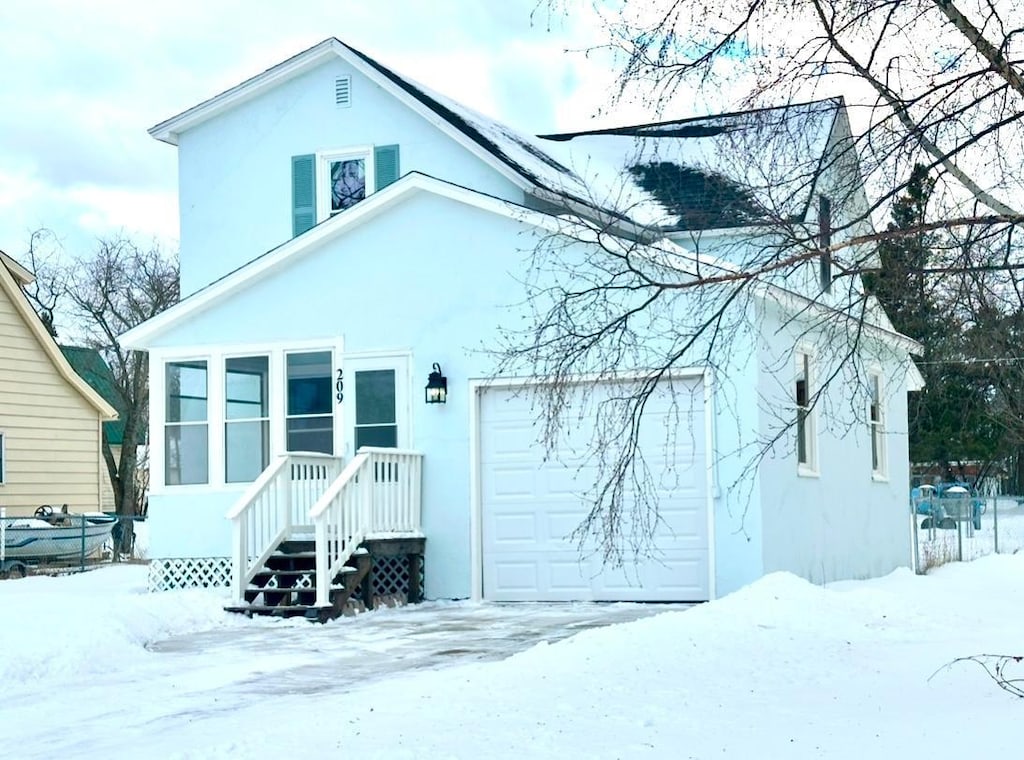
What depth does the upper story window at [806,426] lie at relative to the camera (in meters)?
17.2

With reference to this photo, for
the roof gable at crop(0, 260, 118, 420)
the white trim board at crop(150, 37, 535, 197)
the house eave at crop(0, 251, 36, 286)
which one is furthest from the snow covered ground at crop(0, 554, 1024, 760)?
the house eave at crop(0, 251, 36, 286)

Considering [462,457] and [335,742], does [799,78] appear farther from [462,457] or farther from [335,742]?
[462,457]

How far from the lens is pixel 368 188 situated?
21266 mm

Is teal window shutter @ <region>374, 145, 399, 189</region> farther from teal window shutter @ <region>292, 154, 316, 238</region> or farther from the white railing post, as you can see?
the white railing post

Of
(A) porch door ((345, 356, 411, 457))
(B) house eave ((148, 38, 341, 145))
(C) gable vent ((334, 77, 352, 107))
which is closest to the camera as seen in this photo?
(A) porch door ((345, 356, 411, 457))

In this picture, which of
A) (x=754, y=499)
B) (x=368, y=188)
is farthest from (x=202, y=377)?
(x=754, y=499)

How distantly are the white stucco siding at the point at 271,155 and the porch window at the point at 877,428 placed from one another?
610cm

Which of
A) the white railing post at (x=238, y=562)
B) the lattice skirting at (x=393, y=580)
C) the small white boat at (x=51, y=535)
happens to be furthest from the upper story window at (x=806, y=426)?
the small white boat at (x=51, y=535)

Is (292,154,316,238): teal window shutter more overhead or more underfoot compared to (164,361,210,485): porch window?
more overhead

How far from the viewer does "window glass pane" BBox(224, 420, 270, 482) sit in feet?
55.8

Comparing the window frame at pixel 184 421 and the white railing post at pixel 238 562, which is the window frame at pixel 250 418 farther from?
the white railing post at pixel 238 562

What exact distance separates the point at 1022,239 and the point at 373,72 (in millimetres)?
13779

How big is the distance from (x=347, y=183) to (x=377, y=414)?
5.97 meters

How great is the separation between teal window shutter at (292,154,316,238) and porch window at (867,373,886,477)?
27.9ft
